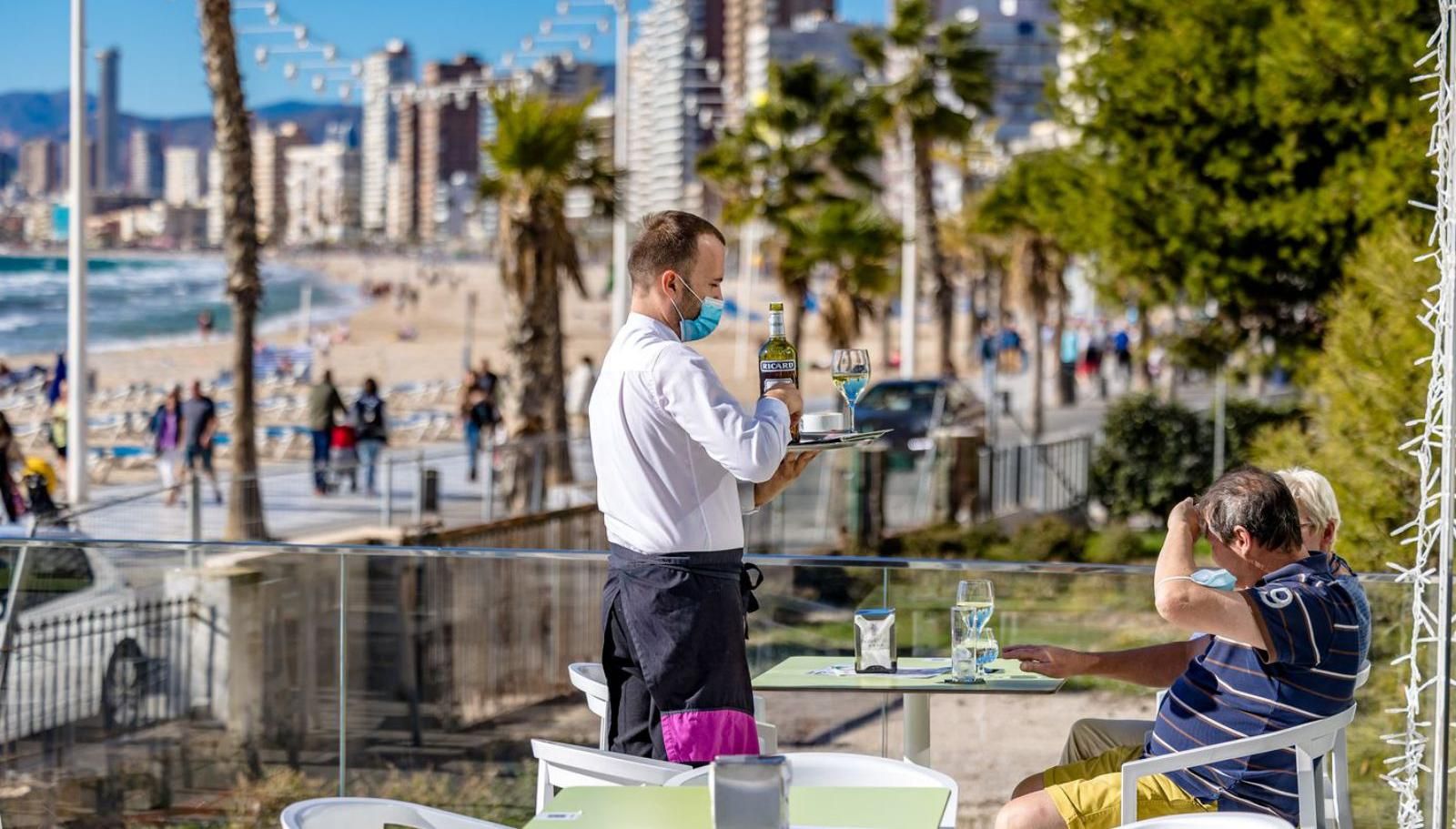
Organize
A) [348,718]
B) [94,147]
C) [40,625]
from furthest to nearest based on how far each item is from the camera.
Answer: [94,147]
[40,625]
[348,718]

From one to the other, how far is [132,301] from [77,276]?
272 ft

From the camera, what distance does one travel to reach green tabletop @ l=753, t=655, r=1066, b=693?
472 centimetres

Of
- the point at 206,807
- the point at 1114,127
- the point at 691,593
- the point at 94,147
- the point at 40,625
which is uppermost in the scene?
the point at 94,147

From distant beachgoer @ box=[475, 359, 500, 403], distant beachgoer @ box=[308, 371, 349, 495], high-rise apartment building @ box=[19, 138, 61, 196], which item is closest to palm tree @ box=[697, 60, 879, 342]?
distant beachgoer @ box=[475, 359, 500, 403]

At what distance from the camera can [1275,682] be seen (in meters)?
4.50

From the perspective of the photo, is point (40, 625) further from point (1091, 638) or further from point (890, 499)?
point (890, 499)

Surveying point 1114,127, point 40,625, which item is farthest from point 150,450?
point 40,625

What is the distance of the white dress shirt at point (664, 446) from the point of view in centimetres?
409

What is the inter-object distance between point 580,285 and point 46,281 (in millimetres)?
78743

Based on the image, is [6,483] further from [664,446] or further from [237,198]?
[664,446]

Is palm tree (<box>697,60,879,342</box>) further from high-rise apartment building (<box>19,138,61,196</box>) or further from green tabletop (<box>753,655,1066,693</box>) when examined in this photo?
high-rise apartment building (<box>19,138,61,196</box>)

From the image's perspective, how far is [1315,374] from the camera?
59.3ft

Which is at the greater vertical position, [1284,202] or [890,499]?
[1284,202]

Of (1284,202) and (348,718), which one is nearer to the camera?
(348,718)
